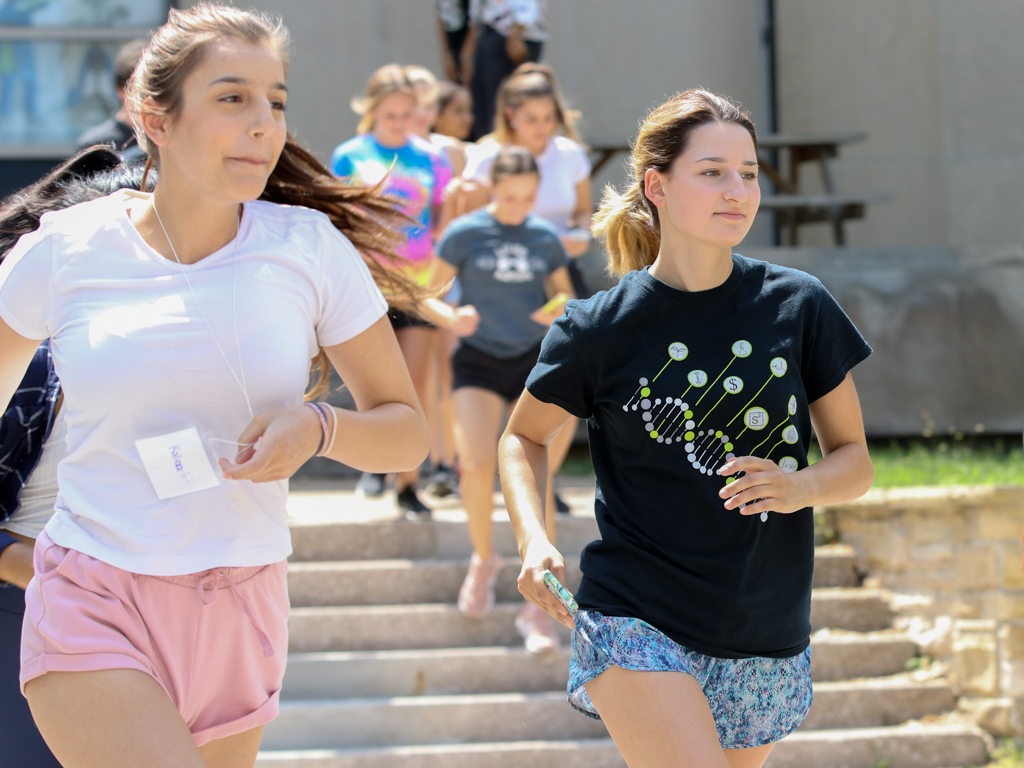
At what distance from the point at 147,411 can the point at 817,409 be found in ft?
4.54

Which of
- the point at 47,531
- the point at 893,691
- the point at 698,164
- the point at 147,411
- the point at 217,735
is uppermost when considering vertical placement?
the point at 698,164

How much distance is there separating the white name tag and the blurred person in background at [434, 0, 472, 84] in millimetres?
6049

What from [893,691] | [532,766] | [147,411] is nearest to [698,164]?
[147,411]

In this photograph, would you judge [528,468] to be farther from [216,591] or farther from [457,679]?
[457,679]

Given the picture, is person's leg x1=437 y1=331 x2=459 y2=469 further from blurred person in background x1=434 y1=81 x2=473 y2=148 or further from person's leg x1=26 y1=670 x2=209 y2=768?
person's leg x1=26 y1=670 x2=209 y2=768

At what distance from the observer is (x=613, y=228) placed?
2.78m

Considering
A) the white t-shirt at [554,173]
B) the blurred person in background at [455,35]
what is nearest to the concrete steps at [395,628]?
the white t-shirt at [554,173]

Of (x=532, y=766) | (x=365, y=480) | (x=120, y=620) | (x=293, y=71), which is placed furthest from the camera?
(x=293, y=71)

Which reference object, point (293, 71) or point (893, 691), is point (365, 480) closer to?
point (893, 691)

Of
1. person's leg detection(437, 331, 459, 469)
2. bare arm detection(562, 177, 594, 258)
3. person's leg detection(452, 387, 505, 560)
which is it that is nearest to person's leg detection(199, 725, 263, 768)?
person's leg detection(452, 387, 505, 560)

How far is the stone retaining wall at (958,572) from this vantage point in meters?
5.32

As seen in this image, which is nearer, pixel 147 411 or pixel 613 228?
pixel 147 411

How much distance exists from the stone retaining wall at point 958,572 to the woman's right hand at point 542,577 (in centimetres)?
375

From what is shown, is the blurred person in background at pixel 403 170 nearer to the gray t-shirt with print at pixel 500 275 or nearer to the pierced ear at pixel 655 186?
the gray t-shirt with print at pixel 500 275
